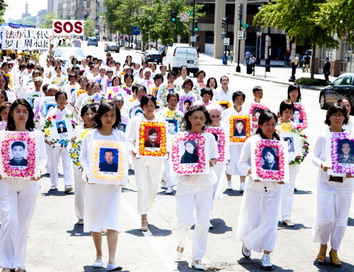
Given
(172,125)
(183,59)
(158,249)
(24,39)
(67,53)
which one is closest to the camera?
(158,249)

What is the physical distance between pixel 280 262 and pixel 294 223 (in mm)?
2015

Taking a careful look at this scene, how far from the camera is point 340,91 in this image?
28000 millimetres

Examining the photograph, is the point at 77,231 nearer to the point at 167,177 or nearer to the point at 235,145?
the point at 167,177

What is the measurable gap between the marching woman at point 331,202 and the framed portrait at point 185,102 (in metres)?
6.62

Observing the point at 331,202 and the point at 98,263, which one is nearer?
the point at 98,263

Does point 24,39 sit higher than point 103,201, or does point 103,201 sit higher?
point 24,39

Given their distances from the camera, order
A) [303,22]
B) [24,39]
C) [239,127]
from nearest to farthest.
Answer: [239,127] < [24,39] < [303,22]

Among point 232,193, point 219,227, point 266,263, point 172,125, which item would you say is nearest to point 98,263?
point 266,263

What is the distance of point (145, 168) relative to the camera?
9.65m

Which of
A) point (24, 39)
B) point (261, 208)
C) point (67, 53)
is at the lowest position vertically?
point (261, 208)

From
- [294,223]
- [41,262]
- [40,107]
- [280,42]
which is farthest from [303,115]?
[280,42]

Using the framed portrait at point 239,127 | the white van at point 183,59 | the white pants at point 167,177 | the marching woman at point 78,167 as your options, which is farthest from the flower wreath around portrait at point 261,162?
the white van at point 183,59

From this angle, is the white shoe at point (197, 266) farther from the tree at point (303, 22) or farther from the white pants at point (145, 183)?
the tree at point (303, 22)

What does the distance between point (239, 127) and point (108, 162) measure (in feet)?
16.7
